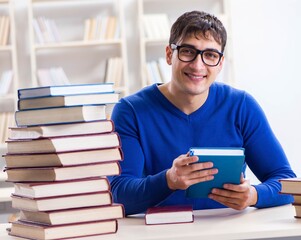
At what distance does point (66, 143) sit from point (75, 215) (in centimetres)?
21

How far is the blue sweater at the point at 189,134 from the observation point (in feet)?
8.88

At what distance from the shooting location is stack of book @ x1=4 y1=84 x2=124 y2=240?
2.13 m

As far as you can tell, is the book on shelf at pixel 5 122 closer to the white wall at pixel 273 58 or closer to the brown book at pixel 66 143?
the white wall at pixel 273 58

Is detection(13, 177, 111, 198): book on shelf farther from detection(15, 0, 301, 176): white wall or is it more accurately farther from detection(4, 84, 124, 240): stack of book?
detection(15, 0, 301, 176): white wall

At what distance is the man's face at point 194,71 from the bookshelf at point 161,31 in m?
3.31

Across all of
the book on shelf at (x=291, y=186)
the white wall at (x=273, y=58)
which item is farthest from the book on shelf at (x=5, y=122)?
the book on shelf at (x=291, y=186)

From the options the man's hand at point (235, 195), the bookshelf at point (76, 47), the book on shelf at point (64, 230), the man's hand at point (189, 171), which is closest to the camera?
the book on shelf at point (64, 230)

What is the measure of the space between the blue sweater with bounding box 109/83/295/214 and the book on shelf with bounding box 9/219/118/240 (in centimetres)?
45

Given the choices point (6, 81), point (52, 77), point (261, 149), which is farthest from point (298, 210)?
point (6, 81)

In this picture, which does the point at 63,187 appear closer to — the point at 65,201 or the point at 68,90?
the point at 65,201

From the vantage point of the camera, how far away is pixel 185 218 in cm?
233

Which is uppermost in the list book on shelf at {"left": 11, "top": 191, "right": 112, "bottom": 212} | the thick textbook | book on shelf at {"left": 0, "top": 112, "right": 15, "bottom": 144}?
the thick textbook

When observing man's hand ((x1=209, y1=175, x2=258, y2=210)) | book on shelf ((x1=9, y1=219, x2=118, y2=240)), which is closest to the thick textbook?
book on shelf ((x1=9, y1=219, x2=118, y2=240))

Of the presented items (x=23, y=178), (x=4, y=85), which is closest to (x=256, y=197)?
(x=23, y=178)
